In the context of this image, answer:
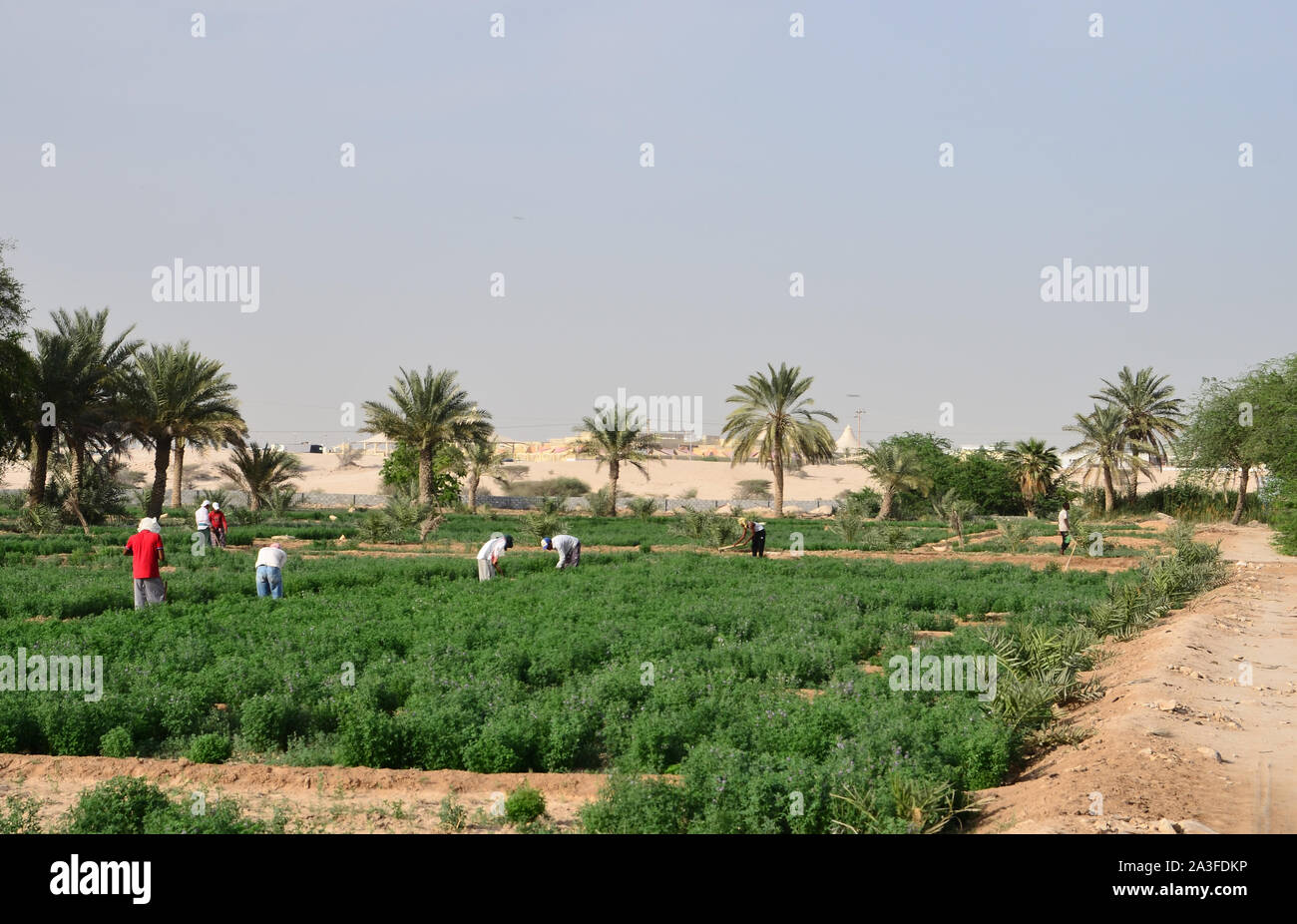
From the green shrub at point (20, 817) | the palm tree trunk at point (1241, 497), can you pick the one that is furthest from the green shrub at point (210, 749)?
the palm tree trunk at point (1241, 497)

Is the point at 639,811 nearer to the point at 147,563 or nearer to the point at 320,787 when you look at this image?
the point at 320,787

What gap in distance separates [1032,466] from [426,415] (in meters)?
34.9

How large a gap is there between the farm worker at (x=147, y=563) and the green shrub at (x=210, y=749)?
707 cm

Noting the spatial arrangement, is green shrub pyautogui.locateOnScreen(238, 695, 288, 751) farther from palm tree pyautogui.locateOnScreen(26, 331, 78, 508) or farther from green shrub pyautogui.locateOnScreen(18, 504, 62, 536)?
palm tree pyautogui.locateOnScreen(26, 331, 78, 508)

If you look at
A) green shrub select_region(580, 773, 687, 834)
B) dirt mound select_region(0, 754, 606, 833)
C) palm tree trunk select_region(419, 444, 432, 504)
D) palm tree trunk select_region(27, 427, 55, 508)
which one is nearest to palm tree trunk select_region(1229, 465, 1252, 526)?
palm tree trunk select_region(419, 444, 432, 504)

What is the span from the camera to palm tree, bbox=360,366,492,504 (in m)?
49.6

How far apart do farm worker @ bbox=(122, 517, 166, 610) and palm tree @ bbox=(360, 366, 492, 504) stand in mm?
33652

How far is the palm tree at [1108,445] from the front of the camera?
56594 mm

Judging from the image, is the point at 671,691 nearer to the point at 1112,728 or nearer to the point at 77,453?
the point at 1112,728

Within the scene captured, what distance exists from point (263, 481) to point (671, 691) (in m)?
46.5

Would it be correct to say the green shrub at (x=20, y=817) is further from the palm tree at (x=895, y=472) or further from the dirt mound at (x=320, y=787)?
the palm tree at (x=895, y=472)

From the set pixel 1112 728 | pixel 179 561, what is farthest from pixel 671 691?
pixel 179 561

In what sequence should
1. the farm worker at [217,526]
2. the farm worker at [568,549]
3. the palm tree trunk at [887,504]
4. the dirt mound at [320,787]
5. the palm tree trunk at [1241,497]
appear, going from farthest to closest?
the palm tree trunk at [887,504], the palm tree trunk at [1241,497], the farm worker at [217,526], the farm worker at [568,549], the dirt mound at [320,787]
